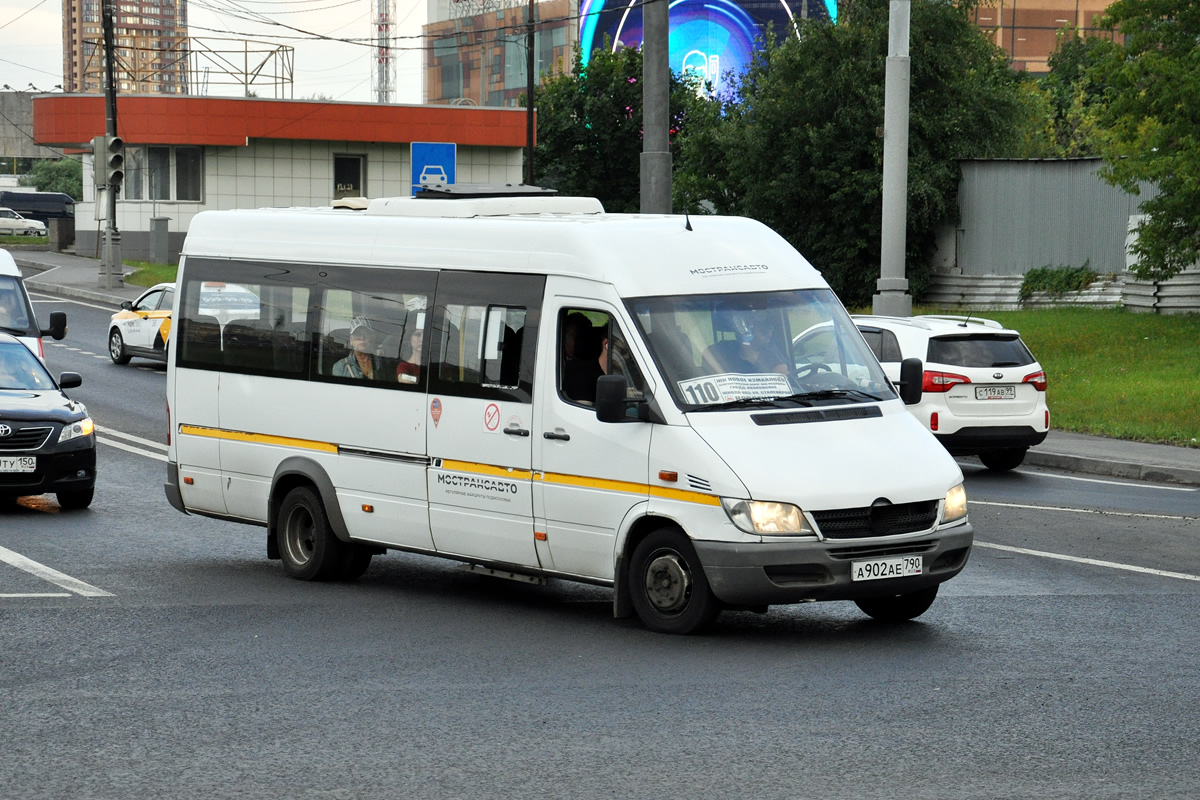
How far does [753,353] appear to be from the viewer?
30.3 feet

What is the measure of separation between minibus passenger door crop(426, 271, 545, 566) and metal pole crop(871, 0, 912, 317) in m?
12.6

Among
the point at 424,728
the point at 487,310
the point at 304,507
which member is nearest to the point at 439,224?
the point at 487,310

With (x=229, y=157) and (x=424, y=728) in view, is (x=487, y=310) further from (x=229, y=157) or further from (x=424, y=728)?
(x=229, y=157)

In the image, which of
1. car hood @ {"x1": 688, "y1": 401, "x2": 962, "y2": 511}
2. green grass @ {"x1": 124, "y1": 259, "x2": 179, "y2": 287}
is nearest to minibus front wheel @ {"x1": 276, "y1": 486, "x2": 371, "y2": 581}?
car hood @ {"x1": 688, "y1": 401, "x2": 962, "y2": 511}

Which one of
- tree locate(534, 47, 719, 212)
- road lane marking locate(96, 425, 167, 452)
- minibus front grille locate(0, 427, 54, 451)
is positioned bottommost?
road lane marking locate(96, 425, 167, 452)

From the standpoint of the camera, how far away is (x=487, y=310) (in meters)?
9.97

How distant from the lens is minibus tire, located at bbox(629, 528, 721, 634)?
28.5ft

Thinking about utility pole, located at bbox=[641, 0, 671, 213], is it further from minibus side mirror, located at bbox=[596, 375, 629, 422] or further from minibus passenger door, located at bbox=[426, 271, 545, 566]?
minibus side mirror, located at bbox=[596, 375, 629, 422]

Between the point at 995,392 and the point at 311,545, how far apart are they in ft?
28.9

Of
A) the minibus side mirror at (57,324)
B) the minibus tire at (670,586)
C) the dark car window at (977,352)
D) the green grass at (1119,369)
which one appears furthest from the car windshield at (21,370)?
the green grass at (1119,369)

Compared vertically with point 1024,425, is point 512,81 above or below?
above

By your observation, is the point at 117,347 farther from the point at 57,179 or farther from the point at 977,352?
the point at 57,179

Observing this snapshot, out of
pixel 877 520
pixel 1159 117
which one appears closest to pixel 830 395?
pixel 877 520

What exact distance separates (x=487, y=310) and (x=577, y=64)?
207ft
